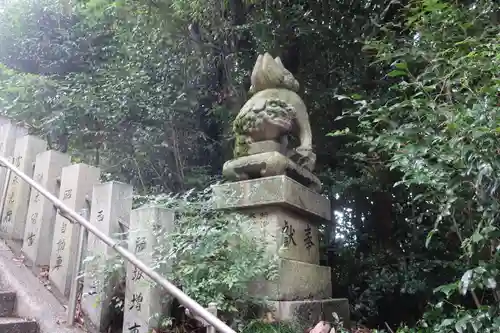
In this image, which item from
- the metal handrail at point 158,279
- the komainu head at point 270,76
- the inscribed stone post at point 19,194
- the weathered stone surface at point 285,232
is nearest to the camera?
the metal handrail at point 158,279

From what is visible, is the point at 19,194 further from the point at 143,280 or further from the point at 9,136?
the point at 143,280

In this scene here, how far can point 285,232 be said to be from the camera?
364 cm

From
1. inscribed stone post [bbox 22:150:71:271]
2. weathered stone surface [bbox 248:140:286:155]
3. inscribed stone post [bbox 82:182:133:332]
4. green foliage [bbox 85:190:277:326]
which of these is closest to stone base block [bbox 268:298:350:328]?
green foliage [bbox 85:190:277:326]

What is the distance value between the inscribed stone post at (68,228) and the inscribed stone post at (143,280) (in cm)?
63

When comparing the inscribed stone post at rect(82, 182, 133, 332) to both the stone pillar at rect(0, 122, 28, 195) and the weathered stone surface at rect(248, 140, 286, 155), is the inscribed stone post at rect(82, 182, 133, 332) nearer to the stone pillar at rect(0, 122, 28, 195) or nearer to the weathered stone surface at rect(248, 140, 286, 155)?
the weathered stone surface at rect(248, 140, 286, 155)

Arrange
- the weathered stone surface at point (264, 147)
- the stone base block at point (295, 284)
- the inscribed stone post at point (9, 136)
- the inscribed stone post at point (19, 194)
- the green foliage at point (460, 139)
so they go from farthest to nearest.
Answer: the inscribed stone post at point (9, 136) → the inscribed stone post at point (19, 194) → the weathered stone surface at point (264, 147) → the stone base block at point (295, 284) → the green foliage at point (460, 139)

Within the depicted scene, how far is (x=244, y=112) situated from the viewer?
13.4ft

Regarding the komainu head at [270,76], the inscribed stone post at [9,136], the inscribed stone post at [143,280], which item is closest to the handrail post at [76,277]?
the inscribed stone post at [143,280]

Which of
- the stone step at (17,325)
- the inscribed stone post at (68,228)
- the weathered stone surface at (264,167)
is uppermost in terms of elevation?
the weathered stone surface at (264,167)

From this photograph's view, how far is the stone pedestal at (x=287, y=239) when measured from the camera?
3.34 metres

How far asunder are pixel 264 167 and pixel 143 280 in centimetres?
138

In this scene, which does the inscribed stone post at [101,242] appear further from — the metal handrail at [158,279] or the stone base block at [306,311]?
the stone base block at [306,311]

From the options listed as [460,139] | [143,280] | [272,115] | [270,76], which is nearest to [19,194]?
[143,280]

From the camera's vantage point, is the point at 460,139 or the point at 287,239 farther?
the point at 287,239
